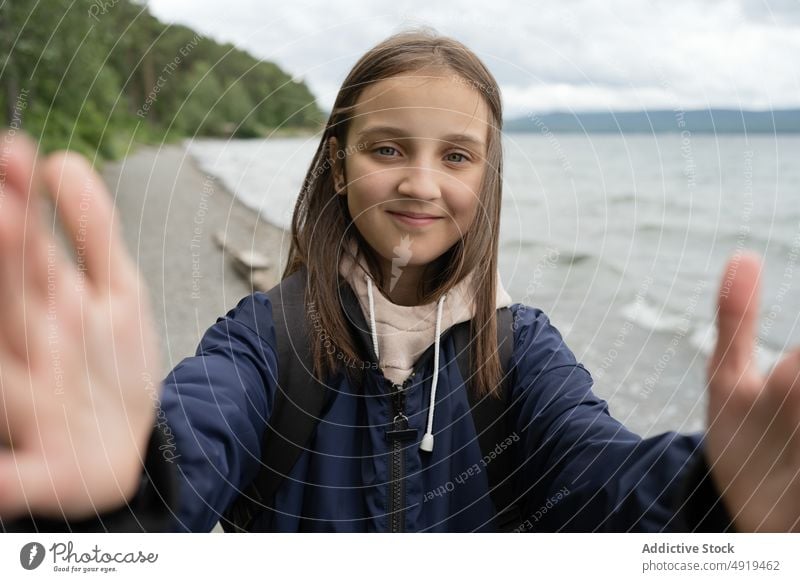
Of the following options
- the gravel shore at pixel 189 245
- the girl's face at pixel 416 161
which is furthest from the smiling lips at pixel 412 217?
the gravel shore at pixel 189 245

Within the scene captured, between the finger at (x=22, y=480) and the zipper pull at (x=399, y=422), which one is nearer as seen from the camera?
the finger at (x=22, y=480)

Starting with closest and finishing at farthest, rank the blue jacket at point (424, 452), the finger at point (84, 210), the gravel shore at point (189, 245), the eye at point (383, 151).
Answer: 1. the finger at point (84, 210)
2. the blue jacket at point (424, 452)
3. the eye at point (383, 151)
4. the gravel shore at point (189, 245)

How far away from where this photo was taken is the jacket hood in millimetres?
690

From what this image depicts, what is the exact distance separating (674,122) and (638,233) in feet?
4.52

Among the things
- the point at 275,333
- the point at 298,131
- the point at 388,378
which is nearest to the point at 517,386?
the point at 388,378

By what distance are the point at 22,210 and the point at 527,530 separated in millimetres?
562

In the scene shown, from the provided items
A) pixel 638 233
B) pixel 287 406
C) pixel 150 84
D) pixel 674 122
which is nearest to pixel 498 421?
pixel 287 406

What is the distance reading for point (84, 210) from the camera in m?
0.37

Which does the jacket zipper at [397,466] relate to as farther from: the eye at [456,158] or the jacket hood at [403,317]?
the eye at [456,158]

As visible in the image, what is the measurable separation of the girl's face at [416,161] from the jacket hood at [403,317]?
5 centimetres

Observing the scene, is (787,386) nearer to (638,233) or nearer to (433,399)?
(433,399)

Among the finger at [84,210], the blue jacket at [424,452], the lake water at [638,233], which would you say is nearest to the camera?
the finger at [84,210]

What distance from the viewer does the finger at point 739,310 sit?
0.42 metres

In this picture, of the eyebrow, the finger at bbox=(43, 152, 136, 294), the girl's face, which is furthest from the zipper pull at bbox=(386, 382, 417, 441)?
the finger at bbox=(43, 152, 136, 294)
